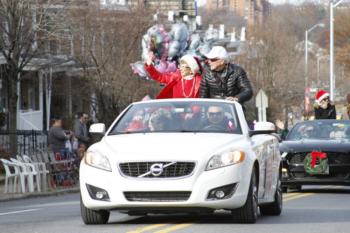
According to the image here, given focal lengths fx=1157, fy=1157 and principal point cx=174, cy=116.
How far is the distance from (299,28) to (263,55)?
54398mm

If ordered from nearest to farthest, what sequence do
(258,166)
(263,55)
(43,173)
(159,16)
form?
(258,166) → (43,173) → (159,16) → (263,55)

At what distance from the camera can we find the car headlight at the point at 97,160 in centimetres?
1228

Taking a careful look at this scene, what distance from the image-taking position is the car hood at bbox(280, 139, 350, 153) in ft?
68.3

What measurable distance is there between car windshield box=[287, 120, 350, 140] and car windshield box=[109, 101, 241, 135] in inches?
328

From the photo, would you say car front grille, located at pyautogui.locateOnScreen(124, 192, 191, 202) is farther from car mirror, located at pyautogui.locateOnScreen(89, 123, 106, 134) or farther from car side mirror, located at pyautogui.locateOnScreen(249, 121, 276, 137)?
car side mirror, located at pyautogui.locateOnScreen(249, 121, 276, 137)

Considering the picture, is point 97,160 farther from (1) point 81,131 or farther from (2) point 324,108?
(1) point 81,131

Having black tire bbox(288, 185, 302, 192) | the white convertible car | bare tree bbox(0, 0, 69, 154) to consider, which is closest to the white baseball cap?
the white convertible car

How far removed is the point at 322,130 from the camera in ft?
71.9

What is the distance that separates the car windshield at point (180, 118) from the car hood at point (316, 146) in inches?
289

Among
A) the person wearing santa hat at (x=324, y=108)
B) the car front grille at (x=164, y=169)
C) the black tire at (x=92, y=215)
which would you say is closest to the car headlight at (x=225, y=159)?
the car front grille at (x=164, y=169)

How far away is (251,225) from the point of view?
12695 mm

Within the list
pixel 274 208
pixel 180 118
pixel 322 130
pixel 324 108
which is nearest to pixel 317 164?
pixel 322 130

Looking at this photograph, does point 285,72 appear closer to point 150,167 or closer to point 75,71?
point 75,71

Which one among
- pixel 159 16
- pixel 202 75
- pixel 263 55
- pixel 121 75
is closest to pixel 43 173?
pixel 202 75
